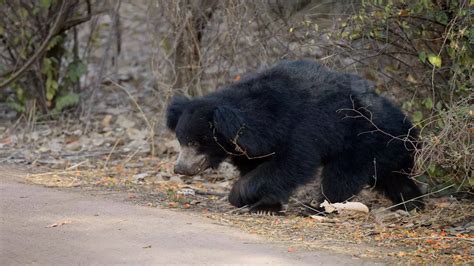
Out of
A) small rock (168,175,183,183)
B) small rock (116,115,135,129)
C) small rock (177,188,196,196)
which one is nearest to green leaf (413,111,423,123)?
small rock (177,188,196,196)

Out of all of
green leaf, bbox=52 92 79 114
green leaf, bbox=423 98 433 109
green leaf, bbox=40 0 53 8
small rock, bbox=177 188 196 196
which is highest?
green leaf, bbox=40 0 53 8

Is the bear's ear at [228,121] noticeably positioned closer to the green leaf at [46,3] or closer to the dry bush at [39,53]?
the green leaf at [46,3]

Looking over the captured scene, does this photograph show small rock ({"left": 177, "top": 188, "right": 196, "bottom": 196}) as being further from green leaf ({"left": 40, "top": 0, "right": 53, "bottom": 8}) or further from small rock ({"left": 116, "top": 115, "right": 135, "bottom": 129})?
green leaf ({"left": 40, "top": 0, "right": 53, "bottom": 8})

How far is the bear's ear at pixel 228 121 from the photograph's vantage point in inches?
232

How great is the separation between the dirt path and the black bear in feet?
2.82

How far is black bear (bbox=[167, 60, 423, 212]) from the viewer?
238 inches

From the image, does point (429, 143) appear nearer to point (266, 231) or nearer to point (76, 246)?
point (266, 231)

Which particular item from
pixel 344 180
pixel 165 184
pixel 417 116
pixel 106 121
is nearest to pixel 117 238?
pixel 344 180

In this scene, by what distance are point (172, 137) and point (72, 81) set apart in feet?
5.26

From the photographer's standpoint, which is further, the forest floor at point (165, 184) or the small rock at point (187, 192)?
the small rock at point (187, 192)

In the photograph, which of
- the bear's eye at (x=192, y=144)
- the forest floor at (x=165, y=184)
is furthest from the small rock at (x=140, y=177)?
the bear's eye at (x=192, y=144)

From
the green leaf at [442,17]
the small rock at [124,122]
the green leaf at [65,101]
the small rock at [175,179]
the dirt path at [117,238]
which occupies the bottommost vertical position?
the small rock at [175,179]

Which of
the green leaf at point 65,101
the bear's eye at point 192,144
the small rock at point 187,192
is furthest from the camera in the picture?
the green leaf at point 65,101

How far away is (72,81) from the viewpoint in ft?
31.1
